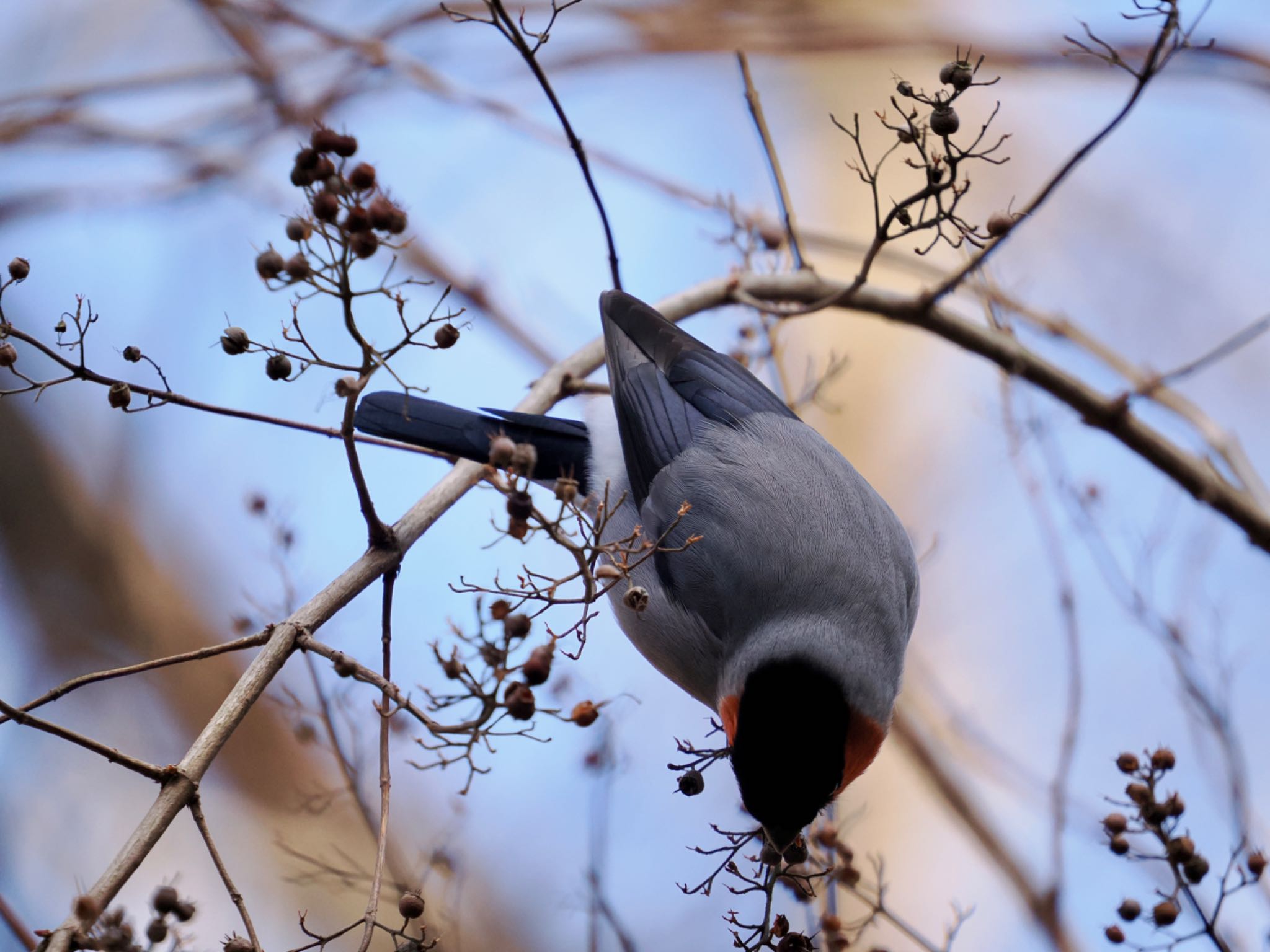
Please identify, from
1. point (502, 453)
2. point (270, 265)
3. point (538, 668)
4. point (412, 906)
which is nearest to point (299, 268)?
point (270, 265)

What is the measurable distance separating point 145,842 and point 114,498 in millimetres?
3675

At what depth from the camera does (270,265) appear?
1.46m

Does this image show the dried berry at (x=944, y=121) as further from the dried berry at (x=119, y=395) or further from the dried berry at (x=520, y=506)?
the dried berry at (x=119, y=395)

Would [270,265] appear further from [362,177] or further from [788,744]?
[788,744]

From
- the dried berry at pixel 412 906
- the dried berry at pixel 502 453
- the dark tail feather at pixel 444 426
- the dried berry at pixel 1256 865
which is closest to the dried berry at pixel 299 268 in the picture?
the dried berry at pixel 502 453

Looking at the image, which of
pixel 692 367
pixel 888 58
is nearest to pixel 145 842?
pixel 692 367

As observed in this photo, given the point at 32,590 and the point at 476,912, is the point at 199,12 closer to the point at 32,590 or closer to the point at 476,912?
the point at 32,590

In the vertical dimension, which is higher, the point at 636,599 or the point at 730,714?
the point at 730,714

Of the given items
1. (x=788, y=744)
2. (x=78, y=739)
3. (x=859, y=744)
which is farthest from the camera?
(x=859, y=744)

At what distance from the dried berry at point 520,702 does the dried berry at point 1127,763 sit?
113cm

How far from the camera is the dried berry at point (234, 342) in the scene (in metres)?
1.59

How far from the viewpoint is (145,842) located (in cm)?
138

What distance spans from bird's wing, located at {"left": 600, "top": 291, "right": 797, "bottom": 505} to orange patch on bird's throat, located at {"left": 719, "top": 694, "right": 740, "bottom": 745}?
2.02 feet

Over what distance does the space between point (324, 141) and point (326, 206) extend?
4.4 inches
